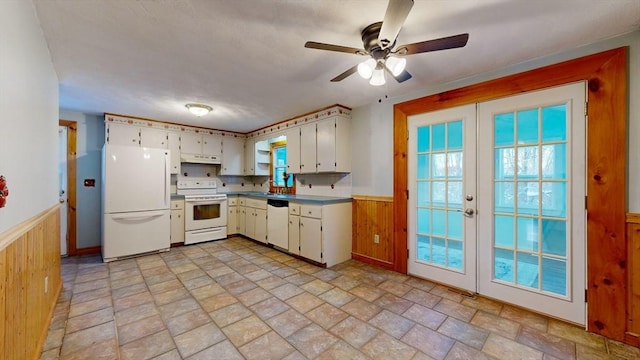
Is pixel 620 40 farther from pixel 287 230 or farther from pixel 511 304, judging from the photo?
pixel 287 230

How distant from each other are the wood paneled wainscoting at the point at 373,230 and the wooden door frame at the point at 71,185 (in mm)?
4326

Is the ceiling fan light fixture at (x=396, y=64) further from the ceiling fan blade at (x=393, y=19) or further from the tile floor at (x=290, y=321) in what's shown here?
the tile floor at (x=290, y=321)

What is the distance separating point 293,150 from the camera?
4270 mm

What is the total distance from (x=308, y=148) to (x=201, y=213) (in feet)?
7.65

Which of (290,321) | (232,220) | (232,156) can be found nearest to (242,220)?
(232,220)

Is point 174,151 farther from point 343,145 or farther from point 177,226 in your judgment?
point 343,145

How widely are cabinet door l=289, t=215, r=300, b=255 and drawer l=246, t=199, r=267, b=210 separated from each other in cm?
78

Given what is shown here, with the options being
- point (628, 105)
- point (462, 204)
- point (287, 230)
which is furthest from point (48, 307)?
point (628, 105)

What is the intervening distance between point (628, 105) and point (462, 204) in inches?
54.4

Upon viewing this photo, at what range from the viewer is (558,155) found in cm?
214

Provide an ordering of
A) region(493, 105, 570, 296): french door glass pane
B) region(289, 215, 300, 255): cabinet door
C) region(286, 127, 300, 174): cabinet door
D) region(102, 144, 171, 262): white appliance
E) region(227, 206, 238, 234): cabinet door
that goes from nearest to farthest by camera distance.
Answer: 1. region(493, 105, 570, 296): french door glass pane
2. region(102, 144, 171, 262): white appliance
3. region(289, 215, 300, 255): cabinet door
4. region(286, 127, 300, 174): cabinet door
5. region(227, 206, 238, 234): cabinet door

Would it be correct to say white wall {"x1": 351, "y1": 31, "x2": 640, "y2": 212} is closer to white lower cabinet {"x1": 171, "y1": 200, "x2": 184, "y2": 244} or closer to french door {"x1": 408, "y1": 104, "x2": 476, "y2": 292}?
french door {"x1": 408, "y1": 104, "x2": 476, "y2": 292}

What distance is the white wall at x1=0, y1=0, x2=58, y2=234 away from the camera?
3.81ft

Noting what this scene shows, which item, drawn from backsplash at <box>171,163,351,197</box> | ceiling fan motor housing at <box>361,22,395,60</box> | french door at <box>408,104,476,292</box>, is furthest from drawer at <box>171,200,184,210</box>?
ceiling fan motor housing at <box>361,22,395,60</box>
